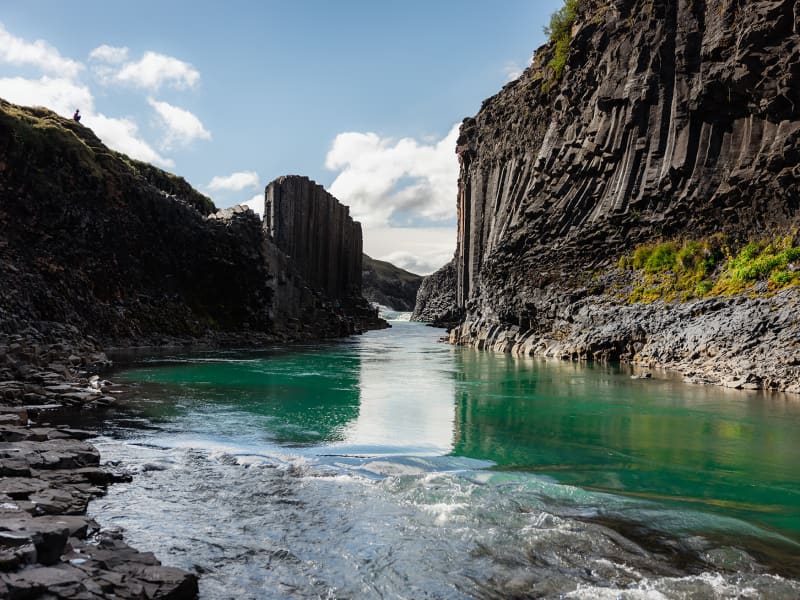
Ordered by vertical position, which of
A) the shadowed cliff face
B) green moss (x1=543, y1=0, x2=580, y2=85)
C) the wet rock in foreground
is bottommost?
the wet rock in foreground

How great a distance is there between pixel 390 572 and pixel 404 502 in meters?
2.60

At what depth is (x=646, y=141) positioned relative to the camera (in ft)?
123

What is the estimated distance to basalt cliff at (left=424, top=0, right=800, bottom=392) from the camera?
26.6 m

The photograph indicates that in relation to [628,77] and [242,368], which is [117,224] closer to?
[242,368]

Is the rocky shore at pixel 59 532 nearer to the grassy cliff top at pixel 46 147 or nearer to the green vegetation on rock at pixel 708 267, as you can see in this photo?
the green vegetation on rock at pixel 708 267

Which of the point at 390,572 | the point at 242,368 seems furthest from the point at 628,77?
the point at 390,572

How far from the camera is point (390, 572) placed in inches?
281

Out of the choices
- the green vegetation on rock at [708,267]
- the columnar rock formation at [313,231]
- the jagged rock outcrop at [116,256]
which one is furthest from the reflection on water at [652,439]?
the columnar rock formation at [313,231]

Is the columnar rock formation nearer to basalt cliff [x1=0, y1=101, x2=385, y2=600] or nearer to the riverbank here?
basalt cliff [x1=0, y1=101, x2=385, y2=600]

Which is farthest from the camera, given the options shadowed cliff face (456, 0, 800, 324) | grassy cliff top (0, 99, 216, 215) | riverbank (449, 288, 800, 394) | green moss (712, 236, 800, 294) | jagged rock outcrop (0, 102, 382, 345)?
grassy cliff top (0, 99, 216, 215)

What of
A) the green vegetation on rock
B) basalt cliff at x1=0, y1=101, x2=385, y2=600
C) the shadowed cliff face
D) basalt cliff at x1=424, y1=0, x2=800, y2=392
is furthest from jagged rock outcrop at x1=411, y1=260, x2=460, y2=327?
the green vegetation on rock

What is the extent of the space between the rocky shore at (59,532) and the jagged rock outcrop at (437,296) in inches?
3991

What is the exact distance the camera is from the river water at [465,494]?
7.01m

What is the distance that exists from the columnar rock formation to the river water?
5738 cm
